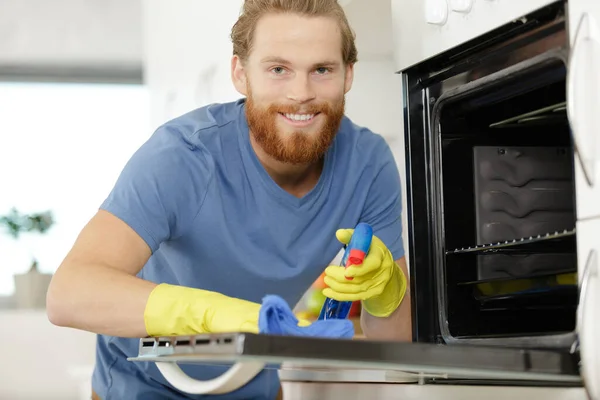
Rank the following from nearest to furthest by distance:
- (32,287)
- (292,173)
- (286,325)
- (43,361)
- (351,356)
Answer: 1. (351,356)
2. (286,325)
3. (292,173)
4. (43,361)
5. (32,287)

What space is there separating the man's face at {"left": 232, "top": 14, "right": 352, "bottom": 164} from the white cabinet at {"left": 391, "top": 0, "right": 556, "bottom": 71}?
124 mm

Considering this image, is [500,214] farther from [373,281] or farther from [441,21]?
[441,21]

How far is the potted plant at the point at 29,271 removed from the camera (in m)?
4.20

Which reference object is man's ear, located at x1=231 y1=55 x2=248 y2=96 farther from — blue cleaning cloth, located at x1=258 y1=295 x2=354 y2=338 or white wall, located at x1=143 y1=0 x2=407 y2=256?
blue cleaning cloth, located at x1=258 y1=295 x2=354 y2=338

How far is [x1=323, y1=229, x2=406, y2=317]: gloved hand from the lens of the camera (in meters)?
1.29

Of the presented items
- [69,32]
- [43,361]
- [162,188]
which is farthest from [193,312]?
[69,32]

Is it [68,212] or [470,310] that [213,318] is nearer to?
[470,310]

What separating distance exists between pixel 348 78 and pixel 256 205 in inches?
11.7

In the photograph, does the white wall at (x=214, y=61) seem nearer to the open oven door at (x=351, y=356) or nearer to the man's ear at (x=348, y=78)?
the man's ear at (x=348, y=78)

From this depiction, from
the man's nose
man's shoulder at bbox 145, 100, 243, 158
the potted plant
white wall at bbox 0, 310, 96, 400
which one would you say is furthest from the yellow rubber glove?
the potted plant

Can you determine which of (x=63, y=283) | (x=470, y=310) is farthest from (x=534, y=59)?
(x=63, y=283)

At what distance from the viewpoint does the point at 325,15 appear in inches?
56.8

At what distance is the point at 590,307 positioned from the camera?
975 mm

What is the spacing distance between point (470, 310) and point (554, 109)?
0.36 meters
